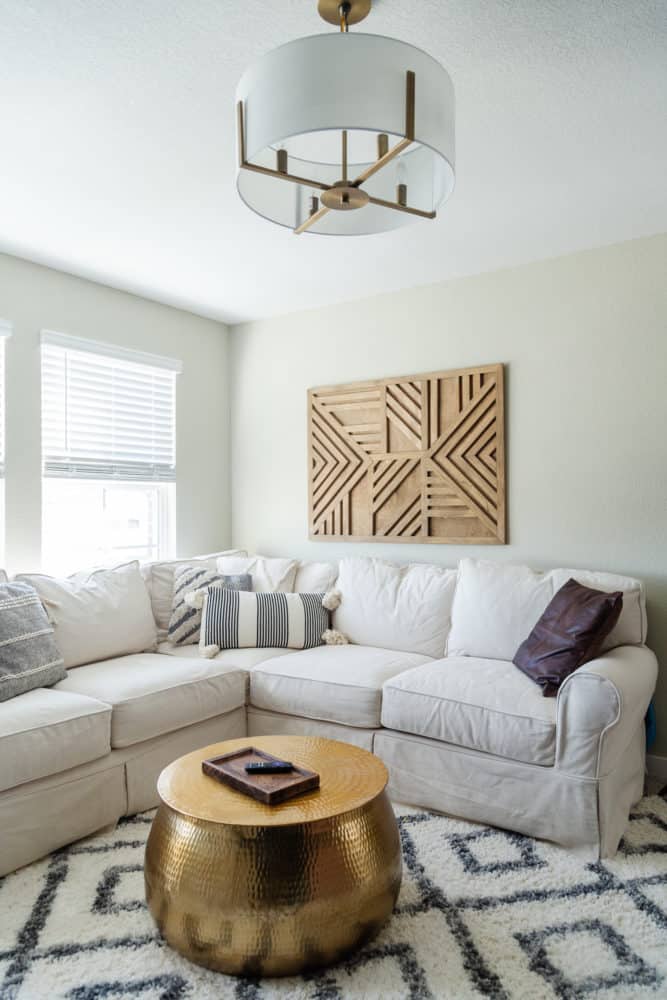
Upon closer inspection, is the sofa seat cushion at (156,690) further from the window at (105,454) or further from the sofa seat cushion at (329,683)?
the window at (105,454)

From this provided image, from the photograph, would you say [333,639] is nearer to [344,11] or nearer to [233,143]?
[233,143]

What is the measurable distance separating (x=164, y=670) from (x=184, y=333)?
2303 mm

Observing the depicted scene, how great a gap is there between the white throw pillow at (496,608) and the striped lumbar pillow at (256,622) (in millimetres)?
732

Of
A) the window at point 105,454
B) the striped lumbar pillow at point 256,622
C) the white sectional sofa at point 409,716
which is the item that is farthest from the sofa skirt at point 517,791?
the window at point 105,454

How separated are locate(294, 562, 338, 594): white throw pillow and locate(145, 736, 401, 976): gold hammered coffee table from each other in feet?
6.52

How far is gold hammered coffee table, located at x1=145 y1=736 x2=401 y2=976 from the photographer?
1733mm

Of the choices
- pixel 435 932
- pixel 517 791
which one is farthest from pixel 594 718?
pixel 435 932

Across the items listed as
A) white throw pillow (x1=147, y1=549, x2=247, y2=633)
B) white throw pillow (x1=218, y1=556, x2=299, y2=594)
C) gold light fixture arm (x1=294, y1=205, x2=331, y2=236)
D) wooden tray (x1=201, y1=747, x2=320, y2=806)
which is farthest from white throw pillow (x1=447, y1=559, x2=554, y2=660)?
gold light fixture arm (x1=294, y1=205, x2=331, y2=236)

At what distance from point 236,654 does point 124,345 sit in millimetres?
1908

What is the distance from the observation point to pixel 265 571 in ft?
13.1

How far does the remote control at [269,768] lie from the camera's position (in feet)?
6.68

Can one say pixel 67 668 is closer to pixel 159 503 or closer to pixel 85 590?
pixel 85 590

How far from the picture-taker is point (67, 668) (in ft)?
10.2

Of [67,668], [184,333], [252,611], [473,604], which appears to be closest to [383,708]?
[473,604]
